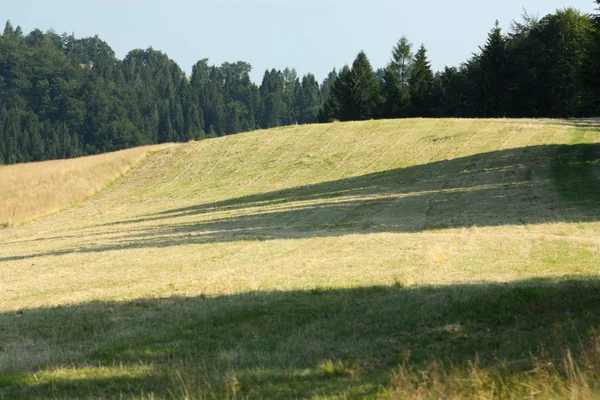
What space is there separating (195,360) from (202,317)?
3151 millimetres

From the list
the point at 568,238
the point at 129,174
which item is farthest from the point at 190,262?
the point at 129,174

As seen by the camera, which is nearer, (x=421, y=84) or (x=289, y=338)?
(x=289, y=338)

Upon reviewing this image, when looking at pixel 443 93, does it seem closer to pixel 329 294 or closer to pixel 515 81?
pixel 515 81

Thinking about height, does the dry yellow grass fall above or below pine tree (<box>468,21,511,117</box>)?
below

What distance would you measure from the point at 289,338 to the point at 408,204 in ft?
80.8

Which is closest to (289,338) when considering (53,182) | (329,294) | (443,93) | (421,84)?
(329,294)

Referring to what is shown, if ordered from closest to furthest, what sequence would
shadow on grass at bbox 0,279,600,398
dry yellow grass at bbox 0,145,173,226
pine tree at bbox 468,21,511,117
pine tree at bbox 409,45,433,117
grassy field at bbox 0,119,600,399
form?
grassy field at bbox 0,119,600,399, shadow on grass at bbox 0,279,600,398, dry yellow grass at bbox 0,145,173,226, pine tree at bbox 468,21,511,117, pine tree at bbox 409,45,433,117

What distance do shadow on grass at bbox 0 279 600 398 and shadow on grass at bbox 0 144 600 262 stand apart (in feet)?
41.9

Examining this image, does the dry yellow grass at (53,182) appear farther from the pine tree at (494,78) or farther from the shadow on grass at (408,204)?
Answer: the pine tree at (494,78)

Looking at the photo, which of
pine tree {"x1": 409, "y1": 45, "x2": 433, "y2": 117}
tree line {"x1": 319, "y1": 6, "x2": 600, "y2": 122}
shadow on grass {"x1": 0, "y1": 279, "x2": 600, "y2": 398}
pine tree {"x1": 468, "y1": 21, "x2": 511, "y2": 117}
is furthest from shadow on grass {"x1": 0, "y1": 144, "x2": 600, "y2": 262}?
pine tree {"x1": 409, "y1": 45, "x2": 433, "y2": 117}

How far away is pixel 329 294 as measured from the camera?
1409cm

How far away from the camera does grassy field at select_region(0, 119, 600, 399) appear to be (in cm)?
807

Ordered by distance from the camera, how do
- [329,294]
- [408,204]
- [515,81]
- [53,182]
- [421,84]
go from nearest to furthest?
[329,294] → [408,204] → [53,182] → [515,81] → [421,84]

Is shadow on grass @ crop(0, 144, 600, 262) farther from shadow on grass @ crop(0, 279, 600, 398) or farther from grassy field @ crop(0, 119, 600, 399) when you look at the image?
shadow on grass @ crop(0, 279, 600, 398)
